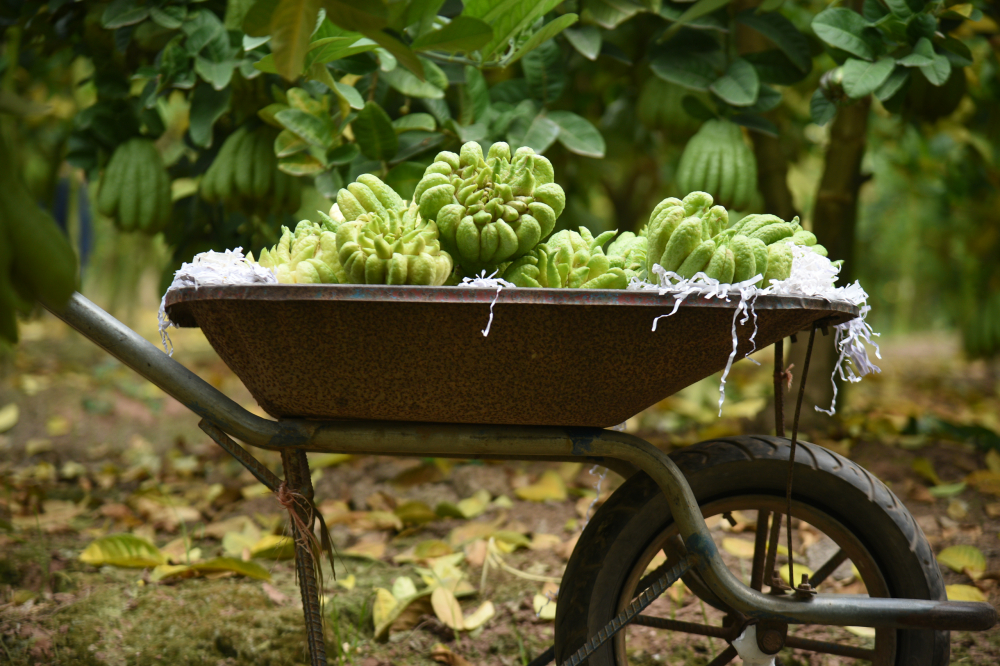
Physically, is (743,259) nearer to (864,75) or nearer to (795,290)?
(795,290)

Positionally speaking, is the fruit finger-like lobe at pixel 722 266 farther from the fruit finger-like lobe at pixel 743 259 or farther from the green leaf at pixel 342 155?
the green leaf at pixel 342 155

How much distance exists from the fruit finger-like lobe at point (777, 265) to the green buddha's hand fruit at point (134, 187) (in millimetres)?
1783

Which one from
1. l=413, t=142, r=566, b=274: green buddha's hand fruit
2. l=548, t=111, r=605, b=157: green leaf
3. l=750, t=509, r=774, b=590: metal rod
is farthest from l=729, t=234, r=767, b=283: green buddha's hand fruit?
l=548, t=111, r=605, b=157: green leaf

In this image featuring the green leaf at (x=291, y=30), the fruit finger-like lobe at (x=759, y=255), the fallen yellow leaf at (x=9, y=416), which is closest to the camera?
the green leaf at (x=291, y=30)

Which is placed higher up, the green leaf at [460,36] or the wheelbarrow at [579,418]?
the green leaf at [460,36]

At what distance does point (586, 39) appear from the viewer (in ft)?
6.33

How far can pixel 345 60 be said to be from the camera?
172cm

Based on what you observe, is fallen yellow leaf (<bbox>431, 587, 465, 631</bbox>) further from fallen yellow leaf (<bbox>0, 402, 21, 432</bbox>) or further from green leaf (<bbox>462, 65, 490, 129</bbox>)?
fallen yellow leaf (<bbox>0, 402, 21, 432</bbox>)

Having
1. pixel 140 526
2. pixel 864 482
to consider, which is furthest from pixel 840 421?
pixel 140 526

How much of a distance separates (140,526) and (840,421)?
257cm

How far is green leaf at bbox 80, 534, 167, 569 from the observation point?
181cm

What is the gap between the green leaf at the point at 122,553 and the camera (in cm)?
181

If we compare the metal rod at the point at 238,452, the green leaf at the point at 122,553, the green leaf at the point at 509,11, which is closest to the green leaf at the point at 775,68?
the green leaf at the point at 509,11

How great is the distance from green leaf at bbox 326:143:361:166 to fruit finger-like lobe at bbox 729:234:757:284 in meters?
1.09
